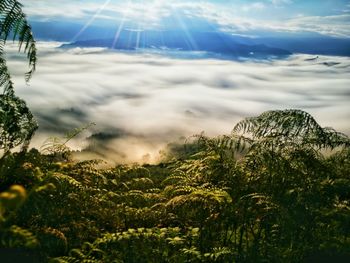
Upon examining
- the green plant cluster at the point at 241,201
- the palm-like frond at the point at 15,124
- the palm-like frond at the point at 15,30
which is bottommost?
the green plant cluster at the point at 241,201

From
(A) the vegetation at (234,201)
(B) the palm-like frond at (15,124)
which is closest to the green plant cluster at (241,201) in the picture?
(A) the vegetation at (234,201)

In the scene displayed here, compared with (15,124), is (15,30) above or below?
above

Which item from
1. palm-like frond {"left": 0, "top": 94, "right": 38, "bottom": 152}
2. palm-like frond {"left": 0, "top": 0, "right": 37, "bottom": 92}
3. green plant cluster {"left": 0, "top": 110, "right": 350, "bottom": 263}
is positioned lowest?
green plant cluster {"left": 0, "top": 110, "right": 350, "bottom": 263}

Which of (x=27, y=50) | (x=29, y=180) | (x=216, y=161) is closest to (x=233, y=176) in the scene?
(x=216, y=161)

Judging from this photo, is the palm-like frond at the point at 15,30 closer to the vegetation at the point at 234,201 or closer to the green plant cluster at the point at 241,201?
the vegetation at the point at 234,201

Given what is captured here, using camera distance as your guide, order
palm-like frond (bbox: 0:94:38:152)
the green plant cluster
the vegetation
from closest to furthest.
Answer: palm-like frond (bbox: 0:94:38:152), the vegetation, the green plant cluster

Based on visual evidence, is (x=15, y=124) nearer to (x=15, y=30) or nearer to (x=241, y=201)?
(x=15, y=30)

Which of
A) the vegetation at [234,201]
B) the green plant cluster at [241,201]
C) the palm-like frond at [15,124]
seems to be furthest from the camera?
the green plant cluster at [241,201]

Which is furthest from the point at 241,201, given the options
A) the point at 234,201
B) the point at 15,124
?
the point at 15,124

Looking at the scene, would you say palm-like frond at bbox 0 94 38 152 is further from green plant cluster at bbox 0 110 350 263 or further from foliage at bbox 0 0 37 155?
green plant cluster at bbox 0 110 350 263

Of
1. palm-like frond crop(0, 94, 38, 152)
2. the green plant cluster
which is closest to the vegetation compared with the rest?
the green plant cluster

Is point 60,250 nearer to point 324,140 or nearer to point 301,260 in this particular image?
point 301,260

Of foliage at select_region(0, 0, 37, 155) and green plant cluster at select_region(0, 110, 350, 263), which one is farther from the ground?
foliage at select_region(0, 0, 37, 155)
